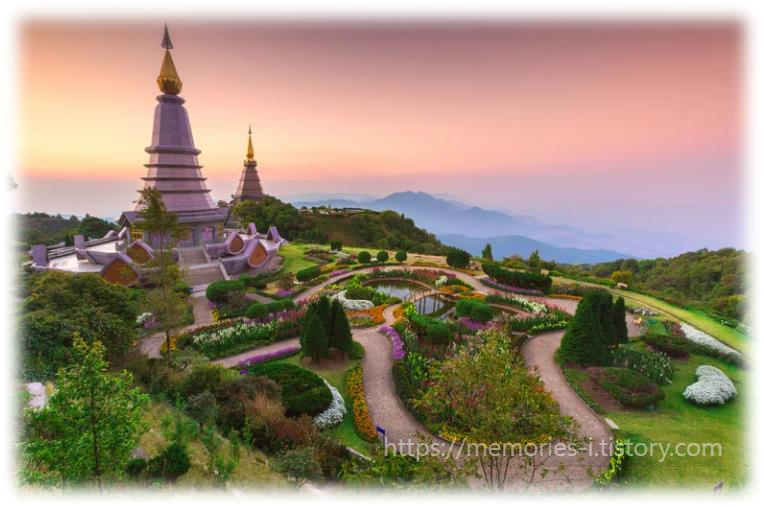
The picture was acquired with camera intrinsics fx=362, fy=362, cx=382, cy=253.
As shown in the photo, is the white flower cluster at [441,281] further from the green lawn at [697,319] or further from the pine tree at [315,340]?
the pine tree at [315,340]

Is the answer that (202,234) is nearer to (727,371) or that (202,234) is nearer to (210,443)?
(210,443)

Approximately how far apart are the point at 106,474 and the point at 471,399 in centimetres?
745

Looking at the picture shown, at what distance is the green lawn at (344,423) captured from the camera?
451 inches

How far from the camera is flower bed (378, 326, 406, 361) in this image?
17.0 metres

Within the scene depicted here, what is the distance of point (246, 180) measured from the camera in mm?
69000

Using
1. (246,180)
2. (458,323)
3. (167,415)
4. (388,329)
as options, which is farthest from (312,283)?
(246,180)

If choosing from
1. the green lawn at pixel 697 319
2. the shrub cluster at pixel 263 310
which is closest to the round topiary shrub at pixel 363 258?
the shrub cluster at pixel 263 310

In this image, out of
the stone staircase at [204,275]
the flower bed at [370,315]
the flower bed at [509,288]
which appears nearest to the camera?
the flower bed at [370,315]

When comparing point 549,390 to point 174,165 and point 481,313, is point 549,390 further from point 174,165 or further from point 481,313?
point 174,165

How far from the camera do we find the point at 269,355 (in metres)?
17.2

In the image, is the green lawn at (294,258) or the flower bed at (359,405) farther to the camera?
the green lawn at (294,258)

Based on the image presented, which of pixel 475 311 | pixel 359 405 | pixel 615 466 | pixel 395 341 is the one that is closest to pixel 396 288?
pixel 475 311

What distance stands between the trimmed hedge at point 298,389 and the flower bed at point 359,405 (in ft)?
3.61

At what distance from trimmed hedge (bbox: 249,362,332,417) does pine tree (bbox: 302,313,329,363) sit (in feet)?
7.42
